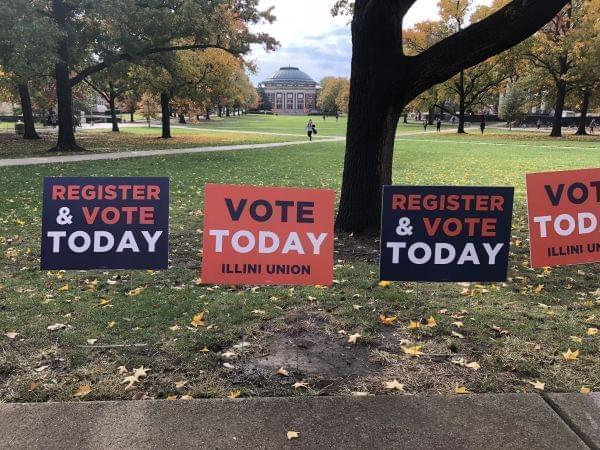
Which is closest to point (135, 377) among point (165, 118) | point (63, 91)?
point (63, 91)

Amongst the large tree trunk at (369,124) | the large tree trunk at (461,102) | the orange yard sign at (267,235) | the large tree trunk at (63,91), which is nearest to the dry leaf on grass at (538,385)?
the orange yard sign at (267,235)

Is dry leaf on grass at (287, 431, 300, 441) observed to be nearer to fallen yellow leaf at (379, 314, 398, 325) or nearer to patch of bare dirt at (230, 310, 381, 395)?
patch of bare dirt at (230, 310, 381, 395)

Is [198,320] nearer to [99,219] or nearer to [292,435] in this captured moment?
[99,219]

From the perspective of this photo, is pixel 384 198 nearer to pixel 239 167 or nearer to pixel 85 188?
pixel 85 188

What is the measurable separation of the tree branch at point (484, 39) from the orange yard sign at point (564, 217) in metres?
2.34

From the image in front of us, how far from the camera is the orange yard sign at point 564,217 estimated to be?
15.4 ft

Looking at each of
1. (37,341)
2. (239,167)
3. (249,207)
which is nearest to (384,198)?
(249,207)

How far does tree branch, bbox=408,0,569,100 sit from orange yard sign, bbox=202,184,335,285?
3345mm

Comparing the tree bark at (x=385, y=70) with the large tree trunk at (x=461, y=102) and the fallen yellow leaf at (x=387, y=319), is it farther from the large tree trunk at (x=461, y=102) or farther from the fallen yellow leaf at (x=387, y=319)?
the large tree trunk at (x=461, y=102)

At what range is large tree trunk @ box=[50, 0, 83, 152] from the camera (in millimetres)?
22625

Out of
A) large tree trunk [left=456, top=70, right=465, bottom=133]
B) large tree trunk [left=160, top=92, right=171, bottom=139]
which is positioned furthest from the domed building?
large tree trunk [left=160, top=92, right=171, bottom=139]

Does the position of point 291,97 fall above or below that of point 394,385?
above

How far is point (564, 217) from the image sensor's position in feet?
15.7

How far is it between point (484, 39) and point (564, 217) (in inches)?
106
